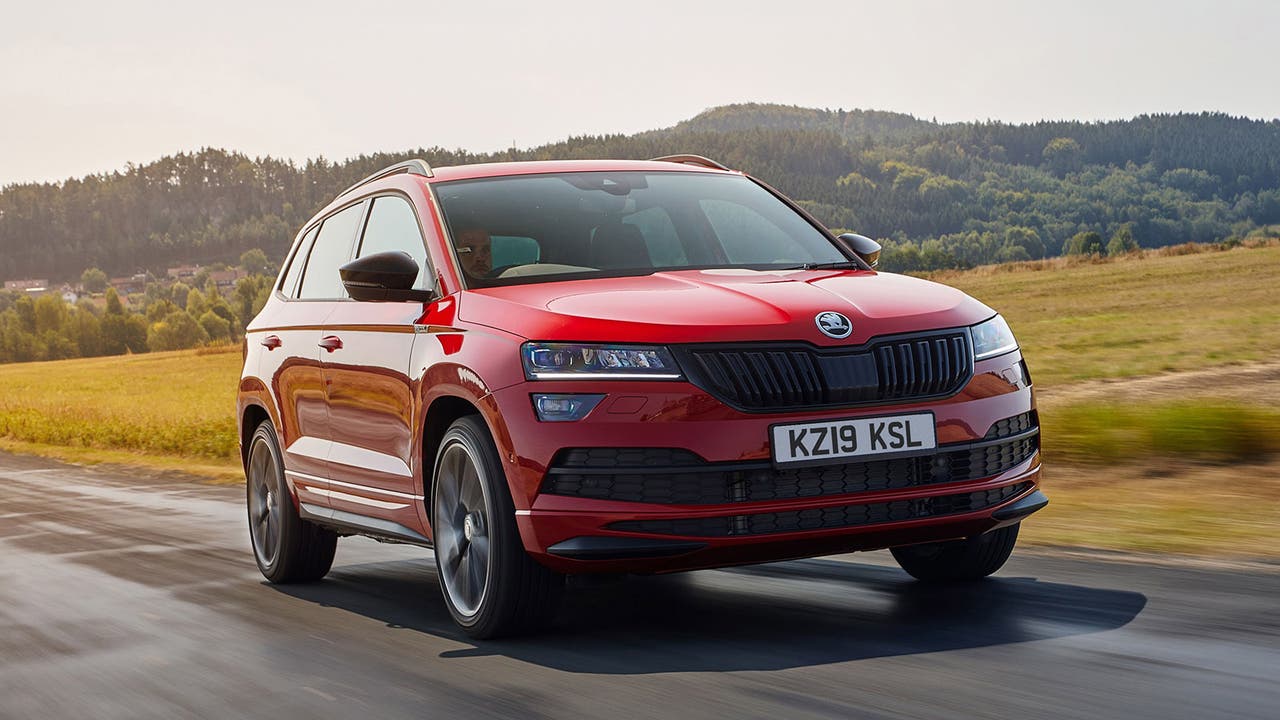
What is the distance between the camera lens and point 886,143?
157500 millimetres

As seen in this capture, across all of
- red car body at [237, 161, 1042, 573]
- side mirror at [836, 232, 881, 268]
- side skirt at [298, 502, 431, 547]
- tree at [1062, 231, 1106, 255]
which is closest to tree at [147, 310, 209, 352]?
tree at [1062, 231, 1106, 255]

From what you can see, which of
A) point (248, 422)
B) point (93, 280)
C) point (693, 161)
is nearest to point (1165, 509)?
point (693, 161)

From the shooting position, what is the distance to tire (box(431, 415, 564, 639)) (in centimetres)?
498

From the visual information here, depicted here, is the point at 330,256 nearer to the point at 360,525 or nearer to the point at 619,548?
the point at 360,525

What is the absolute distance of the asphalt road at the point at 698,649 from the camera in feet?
13.1

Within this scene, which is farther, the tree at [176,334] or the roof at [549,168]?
the tree at [176,334]

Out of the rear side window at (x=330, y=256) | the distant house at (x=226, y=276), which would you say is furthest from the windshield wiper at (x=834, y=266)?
the distant house at (x=226, y=276)

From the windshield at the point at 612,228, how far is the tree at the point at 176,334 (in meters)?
111

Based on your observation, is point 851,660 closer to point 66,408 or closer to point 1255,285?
point 1255,285

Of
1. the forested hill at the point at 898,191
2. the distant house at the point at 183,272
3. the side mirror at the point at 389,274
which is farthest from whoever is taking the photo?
the distant house at the point at 183,272

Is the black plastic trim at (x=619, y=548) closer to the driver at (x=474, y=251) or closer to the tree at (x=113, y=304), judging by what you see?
the driver at (x=474, y=251)

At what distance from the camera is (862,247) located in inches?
256

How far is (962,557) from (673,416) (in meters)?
1.80

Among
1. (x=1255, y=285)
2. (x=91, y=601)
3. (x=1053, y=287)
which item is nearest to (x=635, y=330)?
(x=91, y=601)
